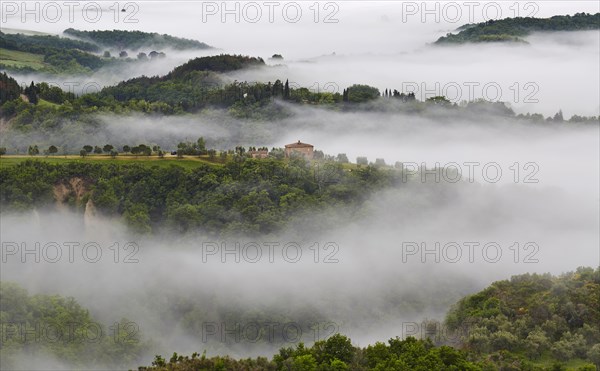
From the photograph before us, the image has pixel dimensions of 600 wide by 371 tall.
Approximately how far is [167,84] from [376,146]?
4194cm

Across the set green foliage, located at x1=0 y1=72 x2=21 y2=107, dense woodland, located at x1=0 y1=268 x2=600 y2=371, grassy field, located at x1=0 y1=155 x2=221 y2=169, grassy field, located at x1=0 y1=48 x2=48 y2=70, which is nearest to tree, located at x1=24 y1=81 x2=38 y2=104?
green foliage, located at x1=0 y1=72 x2=21 y2=107

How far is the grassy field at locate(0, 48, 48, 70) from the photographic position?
180 metres

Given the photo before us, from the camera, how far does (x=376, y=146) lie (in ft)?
439

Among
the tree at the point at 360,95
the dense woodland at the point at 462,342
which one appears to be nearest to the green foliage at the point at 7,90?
the tree at the point at 360,95

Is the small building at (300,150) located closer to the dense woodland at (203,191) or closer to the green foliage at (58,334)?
the dense woodland at (203,191)

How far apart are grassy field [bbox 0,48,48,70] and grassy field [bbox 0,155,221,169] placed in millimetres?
76546

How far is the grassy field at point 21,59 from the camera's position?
180 m

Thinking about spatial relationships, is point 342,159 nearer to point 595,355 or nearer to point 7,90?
point 7,90

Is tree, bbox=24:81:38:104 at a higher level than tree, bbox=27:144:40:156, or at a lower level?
higher

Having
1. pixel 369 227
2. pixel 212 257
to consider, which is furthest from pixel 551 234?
pixel 212 257

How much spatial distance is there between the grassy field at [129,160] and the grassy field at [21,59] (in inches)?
3014

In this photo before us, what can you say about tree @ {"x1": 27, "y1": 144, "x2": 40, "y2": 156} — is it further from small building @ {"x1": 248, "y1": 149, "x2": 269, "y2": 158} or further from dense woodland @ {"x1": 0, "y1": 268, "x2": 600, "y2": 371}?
dense woodland @ {"x1": 0, "y1": 268, "x2": 600, "y2": 371}

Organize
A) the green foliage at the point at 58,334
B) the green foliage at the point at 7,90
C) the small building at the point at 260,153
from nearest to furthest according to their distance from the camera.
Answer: the green foliage at the point at 58,334, the small building at the point at 260,153, the green foliage at the point at 7,90

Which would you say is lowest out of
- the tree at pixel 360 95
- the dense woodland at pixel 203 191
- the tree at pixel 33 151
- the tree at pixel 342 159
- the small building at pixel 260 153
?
the dense woodland at pixel 203 191
